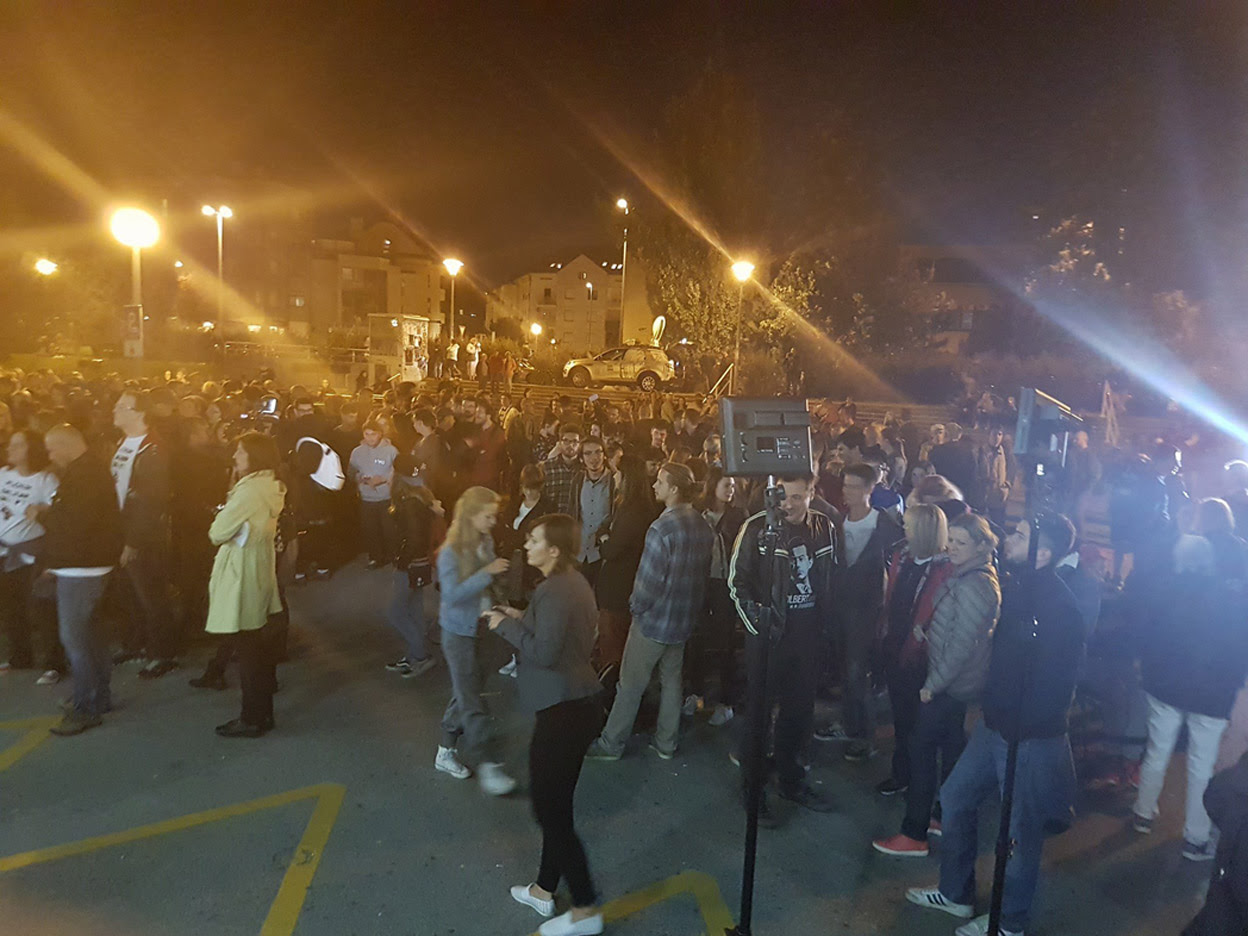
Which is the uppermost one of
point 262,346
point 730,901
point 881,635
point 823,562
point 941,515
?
point 262,346

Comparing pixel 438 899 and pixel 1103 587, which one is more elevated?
pixel 1103 587

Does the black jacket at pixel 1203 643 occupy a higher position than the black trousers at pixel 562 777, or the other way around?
the black jacket at pixel 1203 643

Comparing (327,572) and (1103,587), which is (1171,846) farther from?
(327,572)

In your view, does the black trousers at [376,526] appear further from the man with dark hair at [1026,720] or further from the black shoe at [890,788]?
the man with dark hair at [1026,720]

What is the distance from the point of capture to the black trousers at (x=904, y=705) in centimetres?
457

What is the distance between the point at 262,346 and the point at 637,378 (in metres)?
13.8

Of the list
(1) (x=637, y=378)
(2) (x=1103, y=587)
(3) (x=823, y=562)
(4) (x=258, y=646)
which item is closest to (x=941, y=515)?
(3) (x=823, y=562)

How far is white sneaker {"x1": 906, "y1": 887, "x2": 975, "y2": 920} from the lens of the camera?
3.85m

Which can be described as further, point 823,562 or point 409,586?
point 409,586

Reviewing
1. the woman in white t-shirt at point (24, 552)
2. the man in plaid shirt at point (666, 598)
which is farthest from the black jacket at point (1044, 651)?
the woman in white t-shirt at point (24, 552)

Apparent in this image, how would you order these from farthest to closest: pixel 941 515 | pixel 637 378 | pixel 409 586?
pixel 637 378 < pixel 409 586 < pixel 941 515

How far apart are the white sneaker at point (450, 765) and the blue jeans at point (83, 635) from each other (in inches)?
94.1

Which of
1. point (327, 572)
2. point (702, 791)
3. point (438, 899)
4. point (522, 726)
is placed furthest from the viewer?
point (327, 572)

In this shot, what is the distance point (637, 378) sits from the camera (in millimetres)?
28984
